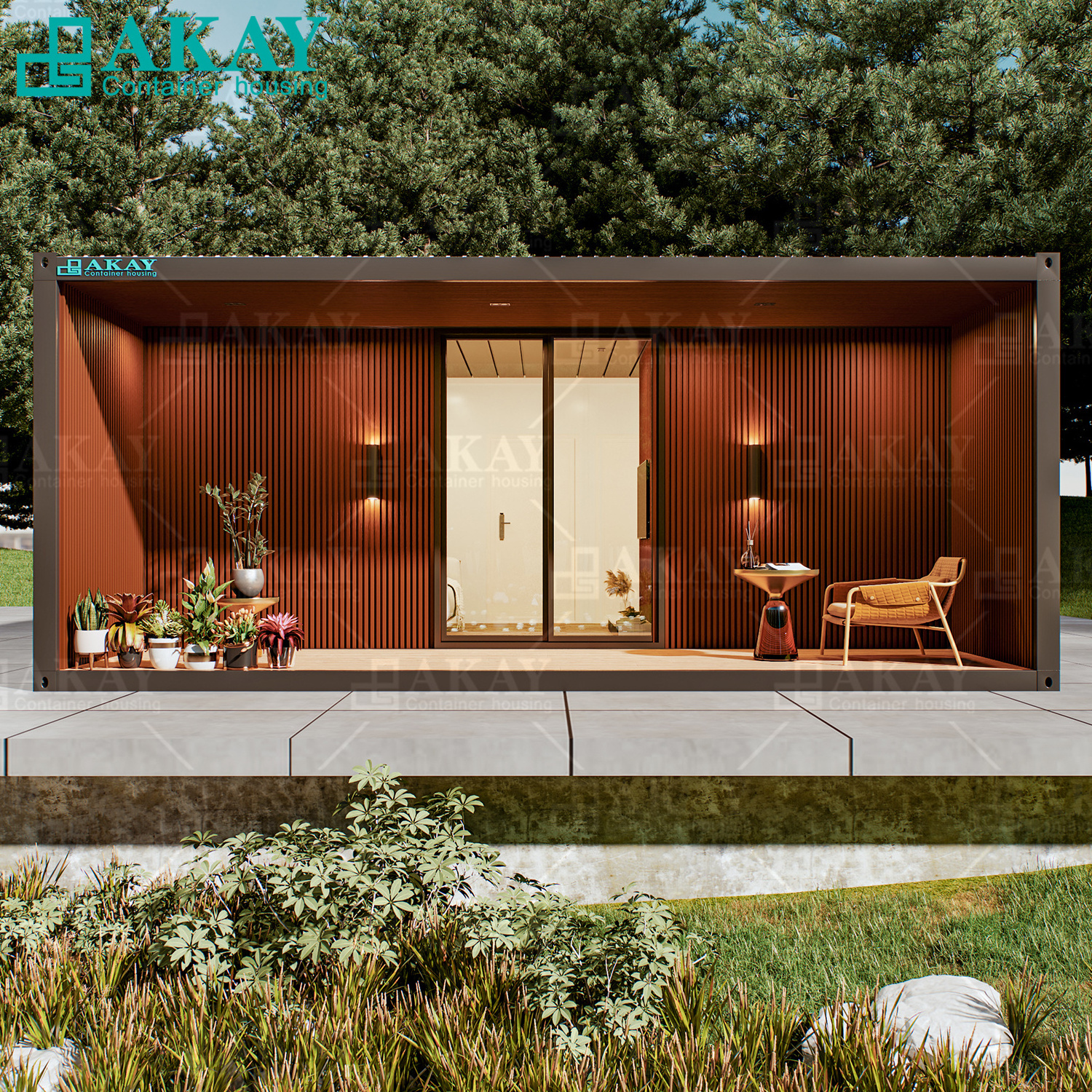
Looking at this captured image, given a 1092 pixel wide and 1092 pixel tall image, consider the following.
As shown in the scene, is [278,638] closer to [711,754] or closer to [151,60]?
[711,754]

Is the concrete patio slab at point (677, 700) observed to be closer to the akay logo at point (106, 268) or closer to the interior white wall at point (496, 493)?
the interior white wall at point (496, 493)

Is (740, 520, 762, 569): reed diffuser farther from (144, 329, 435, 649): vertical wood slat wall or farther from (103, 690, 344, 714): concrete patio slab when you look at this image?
(103, 690, 344, 714): concrete patio slab

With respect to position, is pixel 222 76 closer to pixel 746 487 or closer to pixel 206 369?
→ pixel 206 369

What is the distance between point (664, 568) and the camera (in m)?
7.20

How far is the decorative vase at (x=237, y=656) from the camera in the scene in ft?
17.9

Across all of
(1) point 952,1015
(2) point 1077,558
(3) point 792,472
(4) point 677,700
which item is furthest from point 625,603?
(2) point 1077,558

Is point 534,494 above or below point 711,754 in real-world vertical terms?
A: above

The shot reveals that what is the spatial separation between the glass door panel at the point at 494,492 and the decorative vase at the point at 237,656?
2596 mm

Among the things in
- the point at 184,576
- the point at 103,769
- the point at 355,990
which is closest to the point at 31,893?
the point at 103,769

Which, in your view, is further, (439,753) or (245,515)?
(245,515)

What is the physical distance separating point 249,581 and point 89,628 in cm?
114

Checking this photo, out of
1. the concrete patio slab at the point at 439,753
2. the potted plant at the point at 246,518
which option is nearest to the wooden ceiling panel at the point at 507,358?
the potted plant at the point at 246,518

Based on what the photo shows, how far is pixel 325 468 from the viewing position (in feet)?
23.6

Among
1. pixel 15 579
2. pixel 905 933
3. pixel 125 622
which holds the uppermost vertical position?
pixel 125 622
